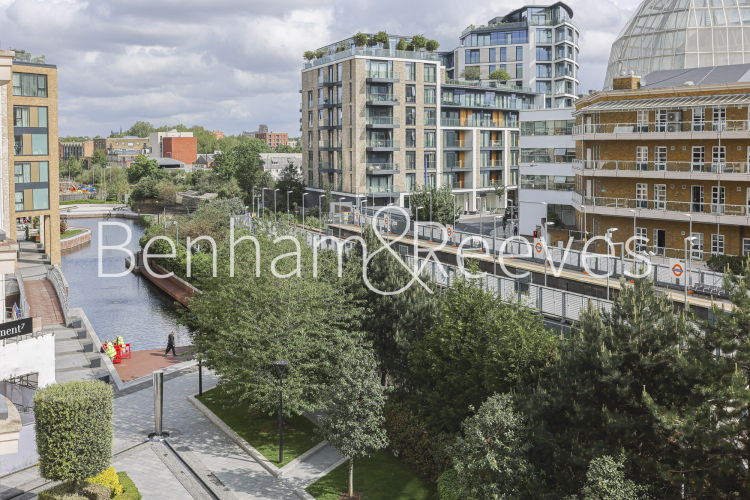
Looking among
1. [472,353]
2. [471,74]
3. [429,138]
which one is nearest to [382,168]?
[429,138]

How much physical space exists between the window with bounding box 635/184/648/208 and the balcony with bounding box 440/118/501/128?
1397 inches

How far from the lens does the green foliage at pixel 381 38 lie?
72.8 meters

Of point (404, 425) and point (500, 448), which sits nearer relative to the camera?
point (500, 448)

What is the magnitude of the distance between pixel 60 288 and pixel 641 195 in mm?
39120

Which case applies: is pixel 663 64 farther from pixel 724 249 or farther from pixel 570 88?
pixel 570 88

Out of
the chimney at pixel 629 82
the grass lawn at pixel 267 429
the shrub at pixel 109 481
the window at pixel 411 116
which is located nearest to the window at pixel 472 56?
the window at pixel 411 116

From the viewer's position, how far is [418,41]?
75000 mm

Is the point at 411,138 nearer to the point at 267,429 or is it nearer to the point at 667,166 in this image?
the point at 667,166

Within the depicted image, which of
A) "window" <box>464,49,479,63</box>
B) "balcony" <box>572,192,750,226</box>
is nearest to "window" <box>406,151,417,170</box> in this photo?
"balcony" <box>572,192,750,226</box>

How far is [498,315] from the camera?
20.7m

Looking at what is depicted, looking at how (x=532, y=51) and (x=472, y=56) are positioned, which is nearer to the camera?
(x=532, y=51)

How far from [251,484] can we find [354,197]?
54516 millimetres

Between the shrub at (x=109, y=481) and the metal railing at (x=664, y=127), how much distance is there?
38615 millimetres

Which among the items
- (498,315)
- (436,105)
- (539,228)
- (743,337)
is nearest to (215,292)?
(498,315)
